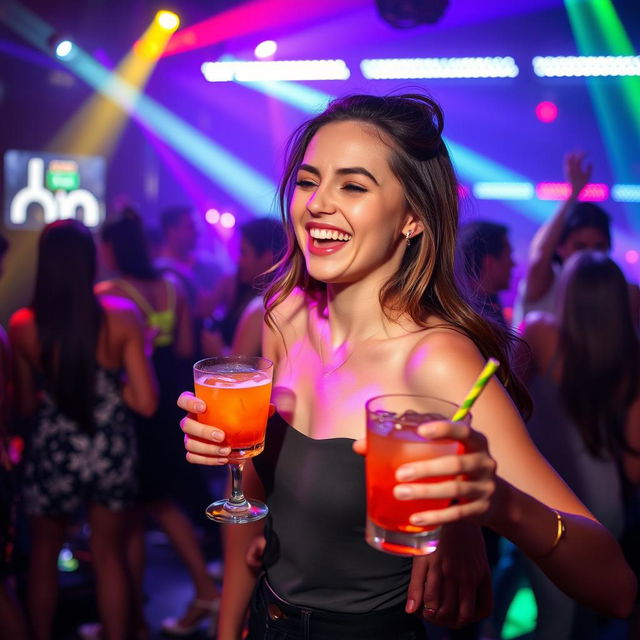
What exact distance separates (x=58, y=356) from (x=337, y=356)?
178 cm

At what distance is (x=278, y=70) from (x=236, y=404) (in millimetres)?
7287

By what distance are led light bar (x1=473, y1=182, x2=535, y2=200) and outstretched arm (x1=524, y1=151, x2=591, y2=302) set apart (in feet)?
22.3

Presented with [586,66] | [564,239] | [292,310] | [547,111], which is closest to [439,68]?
[586,66]

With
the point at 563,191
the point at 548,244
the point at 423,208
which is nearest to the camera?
the point at 423,208

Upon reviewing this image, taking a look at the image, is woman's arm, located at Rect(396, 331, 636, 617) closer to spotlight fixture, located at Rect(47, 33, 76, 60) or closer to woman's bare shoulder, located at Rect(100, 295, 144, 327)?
woman's bare shoulder, located at Rect(100, 295, 144, 327)

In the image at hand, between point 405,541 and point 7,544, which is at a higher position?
point 405,541

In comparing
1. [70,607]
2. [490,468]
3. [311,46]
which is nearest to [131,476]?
[70,607]

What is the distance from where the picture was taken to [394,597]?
1.50 metres

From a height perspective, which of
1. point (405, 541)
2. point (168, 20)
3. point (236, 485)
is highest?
point (168, 20)

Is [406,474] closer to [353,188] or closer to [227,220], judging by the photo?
[353,188]

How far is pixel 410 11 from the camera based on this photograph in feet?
14.3

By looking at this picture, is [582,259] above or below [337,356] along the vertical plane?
Answer: above

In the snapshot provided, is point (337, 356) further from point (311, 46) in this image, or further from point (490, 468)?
point (311, 46)

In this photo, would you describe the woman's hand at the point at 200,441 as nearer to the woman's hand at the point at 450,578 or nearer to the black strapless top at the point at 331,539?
the black strapless top at the point at 331,539
